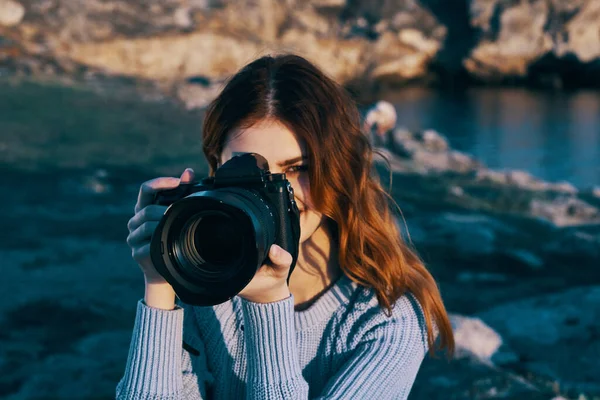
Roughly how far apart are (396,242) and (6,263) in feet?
6.53

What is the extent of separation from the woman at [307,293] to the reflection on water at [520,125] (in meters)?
5.53

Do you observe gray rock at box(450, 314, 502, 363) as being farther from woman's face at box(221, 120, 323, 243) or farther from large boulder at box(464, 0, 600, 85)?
large boulder at box(464, 0, 600, 85)

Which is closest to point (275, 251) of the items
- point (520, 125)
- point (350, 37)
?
point (520, 125)

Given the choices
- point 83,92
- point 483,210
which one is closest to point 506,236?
point 483,210

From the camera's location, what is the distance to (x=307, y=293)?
3.93 feet

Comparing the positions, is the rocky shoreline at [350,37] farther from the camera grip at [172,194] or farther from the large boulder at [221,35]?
the camera grip at [172,194]

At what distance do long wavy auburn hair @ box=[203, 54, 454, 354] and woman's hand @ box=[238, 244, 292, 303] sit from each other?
0.21 m

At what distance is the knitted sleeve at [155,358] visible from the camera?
3.30 ft

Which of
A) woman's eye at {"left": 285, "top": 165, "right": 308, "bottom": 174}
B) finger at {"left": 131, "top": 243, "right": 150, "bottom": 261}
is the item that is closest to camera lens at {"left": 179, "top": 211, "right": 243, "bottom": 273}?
finger at {"left": 131, "top": 243, "right": 150, "bottom": 261}

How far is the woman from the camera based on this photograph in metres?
1.00

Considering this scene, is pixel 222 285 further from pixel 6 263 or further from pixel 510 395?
pixel 6 263

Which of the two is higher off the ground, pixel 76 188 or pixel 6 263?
pixel 76 188

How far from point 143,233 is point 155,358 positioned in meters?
0.19

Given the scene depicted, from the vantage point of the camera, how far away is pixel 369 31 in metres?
14.6
